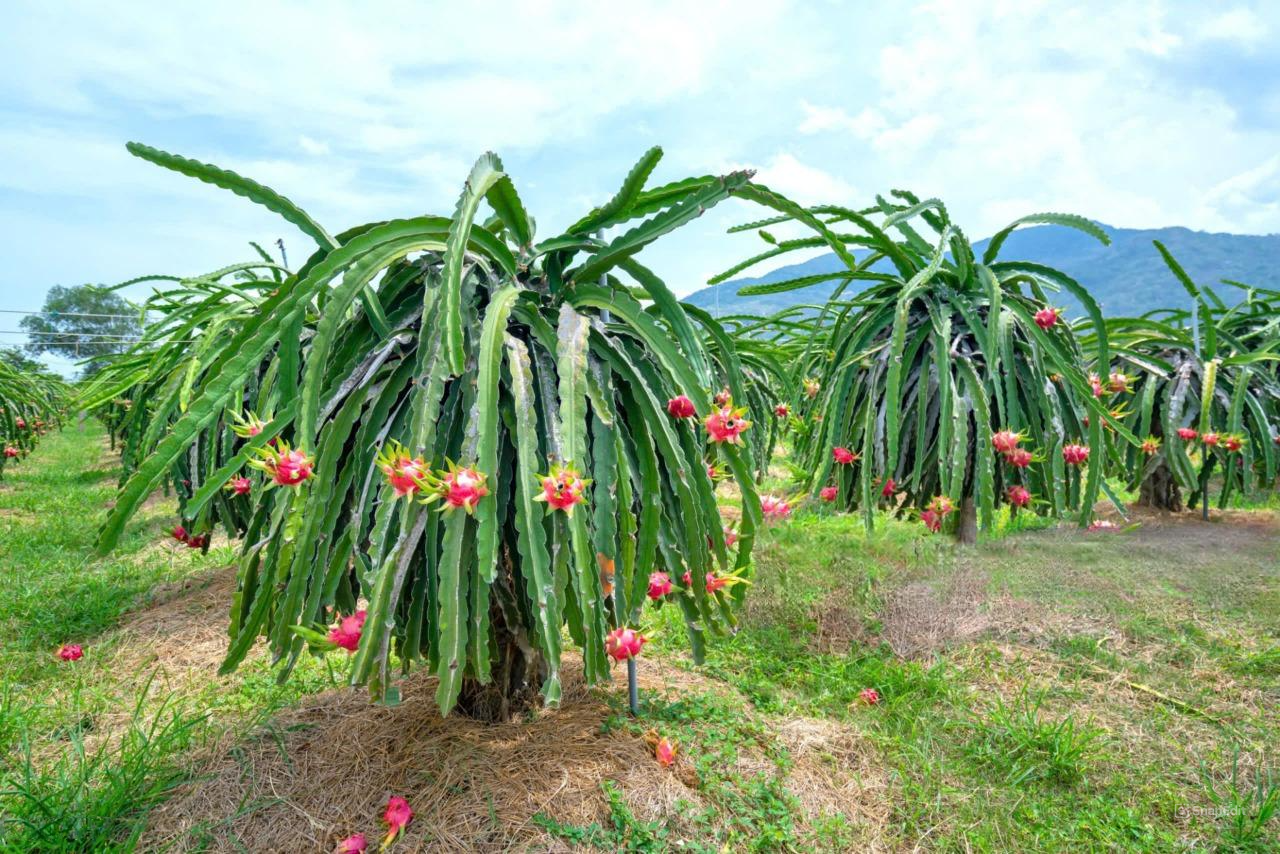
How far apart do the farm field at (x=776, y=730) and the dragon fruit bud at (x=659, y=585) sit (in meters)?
0.47

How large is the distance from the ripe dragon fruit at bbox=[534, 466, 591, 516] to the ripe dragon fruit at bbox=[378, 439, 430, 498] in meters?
0.21

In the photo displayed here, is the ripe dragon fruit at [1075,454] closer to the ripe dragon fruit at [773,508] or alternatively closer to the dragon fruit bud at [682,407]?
the ripe dragon fruit at [773,508]

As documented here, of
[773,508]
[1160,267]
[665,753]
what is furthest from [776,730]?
[1160,267]

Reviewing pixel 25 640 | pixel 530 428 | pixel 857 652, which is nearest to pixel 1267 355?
pixel 857 652

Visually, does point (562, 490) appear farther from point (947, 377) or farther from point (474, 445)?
point (947, 377)

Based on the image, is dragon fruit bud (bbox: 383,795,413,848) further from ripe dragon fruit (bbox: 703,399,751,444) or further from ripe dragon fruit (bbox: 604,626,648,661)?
ripe dragon fruit (bbox: 703,399,751,444)

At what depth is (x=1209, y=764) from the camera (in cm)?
211

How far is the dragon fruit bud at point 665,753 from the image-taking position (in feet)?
5.99

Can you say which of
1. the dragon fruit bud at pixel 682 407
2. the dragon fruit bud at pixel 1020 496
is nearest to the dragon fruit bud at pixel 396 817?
the dragon fruit bud at pixel 682 407

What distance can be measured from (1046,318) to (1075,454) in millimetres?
553

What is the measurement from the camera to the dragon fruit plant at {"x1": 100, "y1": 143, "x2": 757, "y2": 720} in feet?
4.48

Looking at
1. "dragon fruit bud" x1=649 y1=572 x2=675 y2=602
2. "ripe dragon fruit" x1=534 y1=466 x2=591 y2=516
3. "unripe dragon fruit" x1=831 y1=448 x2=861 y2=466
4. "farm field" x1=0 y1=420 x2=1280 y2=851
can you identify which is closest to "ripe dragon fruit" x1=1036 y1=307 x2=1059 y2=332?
"unripe dragon fruit" x1=831 y1=448 x2=861 y2=466

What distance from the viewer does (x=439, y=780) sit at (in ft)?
5.69

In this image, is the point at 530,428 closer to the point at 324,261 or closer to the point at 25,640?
the point at 324,261
